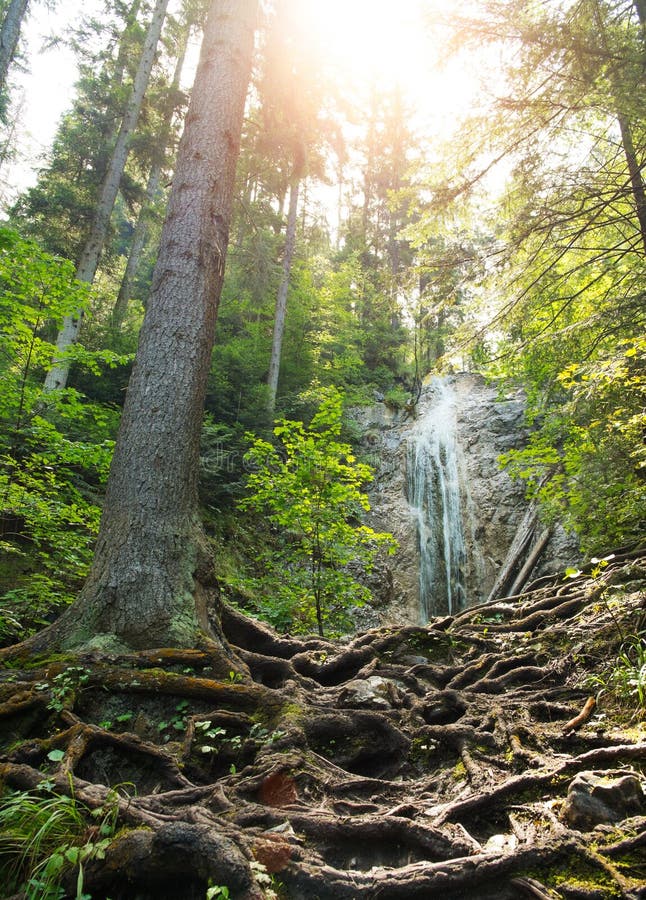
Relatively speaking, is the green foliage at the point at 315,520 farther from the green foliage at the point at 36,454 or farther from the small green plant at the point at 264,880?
the small green plant at the point at 264,880

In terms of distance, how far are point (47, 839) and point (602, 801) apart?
2066 mm

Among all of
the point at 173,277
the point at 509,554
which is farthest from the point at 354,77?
the point at 509,554

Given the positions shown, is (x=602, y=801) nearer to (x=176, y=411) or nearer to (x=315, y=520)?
(x=176, y=411)

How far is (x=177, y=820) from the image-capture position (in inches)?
73.4

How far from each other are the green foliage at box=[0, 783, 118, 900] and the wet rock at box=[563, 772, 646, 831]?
5.68 feet

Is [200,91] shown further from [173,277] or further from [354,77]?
[354,77]

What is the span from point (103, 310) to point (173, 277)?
47.4 ft

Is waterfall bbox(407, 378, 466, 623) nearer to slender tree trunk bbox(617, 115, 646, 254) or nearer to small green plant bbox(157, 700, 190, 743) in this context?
slender tree trunk bbox(617, 115, 646, 254)

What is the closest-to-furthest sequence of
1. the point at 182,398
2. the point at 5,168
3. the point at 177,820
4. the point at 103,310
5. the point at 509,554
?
the point at 177,820, the point at 182,398, the point at 509,554, the point at 103,310, the point at 5,168

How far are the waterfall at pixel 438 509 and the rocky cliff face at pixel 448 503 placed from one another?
3 centimetres

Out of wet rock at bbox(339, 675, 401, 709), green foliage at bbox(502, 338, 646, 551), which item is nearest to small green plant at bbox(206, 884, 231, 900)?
wet rock at bbox(339, 675, 401, 709)

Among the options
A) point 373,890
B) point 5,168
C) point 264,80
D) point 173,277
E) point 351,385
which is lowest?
point 373,890

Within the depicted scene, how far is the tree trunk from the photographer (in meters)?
3.28

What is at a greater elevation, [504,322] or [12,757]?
[504,322]
